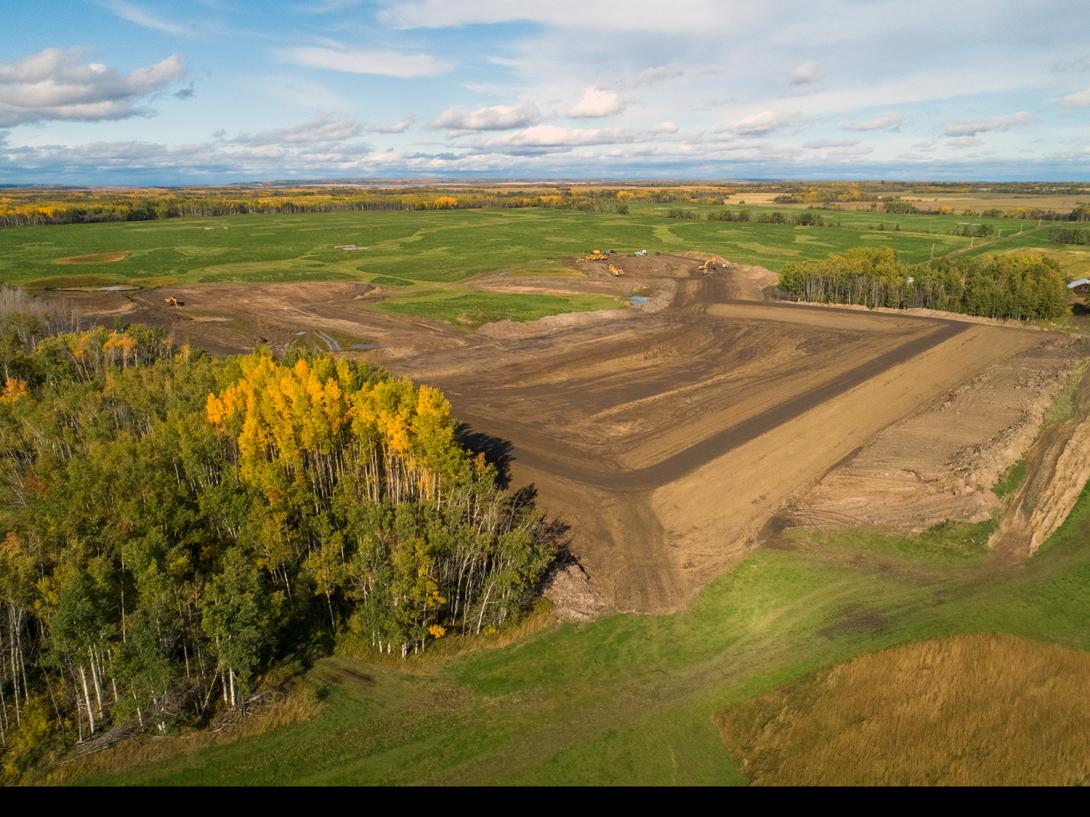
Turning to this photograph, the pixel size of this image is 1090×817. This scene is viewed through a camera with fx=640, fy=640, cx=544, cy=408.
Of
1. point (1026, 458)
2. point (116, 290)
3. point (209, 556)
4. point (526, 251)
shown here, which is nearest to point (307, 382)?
point (209, 556)

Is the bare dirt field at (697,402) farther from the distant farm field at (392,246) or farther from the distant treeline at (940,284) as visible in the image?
the distant farm field at (392,246)

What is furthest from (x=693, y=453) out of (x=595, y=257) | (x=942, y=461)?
(x=595, y=257)

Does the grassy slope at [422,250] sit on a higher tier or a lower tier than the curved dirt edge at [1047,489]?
higher

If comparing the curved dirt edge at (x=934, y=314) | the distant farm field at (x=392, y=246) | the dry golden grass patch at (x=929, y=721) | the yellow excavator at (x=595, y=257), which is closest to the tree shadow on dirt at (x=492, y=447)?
the dry golden grass patch at (x=929, y=721)

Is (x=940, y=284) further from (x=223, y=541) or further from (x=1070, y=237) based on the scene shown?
(x=1070, y=237)

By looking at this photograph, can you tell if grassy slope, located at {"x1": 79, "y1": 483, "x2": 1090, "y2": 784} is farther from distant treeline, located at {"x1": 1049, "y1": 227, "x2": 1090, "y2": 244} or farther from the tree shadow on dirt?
distant treeline, located at {"x1": 1049, "y1": 227, "x2": 1090, "y2": 244}

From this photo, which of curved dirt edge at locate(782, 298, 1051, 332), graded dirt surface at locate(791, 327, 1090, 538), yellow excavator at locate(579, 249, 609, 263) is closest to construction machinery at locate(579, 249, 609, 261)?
yellow excavator at locate(579, 249, 609, 263)
